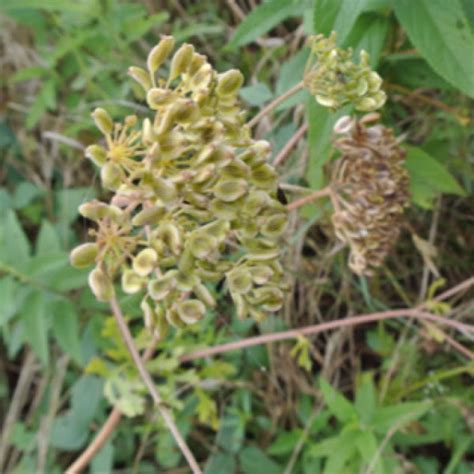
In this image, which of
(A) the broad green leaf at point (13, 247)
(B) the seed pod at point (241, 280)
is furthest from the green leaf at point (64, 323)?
(B) the seed pod at point (241, 280)

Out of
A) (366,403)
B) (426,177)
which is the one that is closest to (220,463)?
(366,403)

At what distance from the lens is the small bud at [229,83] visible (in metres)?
1.22

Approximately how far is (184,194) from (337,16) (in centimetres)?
58

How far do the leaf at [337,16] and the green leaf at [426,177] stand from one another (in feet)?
1.63

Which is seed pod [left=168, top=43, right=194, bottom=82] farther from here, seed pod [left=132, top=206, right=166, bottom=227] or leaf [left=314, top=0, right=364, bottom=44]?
leaf [left=314, top=0, right=364, bottom=44]

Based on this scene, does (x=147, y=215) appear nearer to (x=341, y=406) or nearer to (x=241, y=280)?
(x=241, y=280)

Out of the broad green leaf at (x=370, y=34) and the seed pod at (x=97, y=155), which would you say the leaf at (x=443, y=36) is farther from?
the seed pod at (x=97, y=155)

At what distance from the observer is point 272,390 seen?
7.79 feet

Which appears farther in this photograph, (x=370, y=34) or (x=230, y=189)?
(x=370, y=34)

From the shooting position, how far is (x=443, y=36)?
1548mm

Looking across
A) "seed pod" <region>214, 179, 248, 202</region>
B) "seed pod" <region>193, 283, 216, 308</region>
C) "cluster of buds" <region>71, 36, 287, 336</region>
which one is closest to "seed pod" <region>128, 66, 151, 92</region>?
"cluster of buds" <region>71, 36, 287, 336</region>

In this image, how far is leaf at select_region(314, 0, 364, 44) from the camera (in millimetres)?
1484

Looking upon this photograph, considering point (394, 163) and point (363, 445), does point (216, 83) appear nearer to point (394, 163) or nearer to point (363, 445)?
point (394, 163)

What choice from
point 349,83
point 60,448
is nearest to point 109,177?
point 349,83
